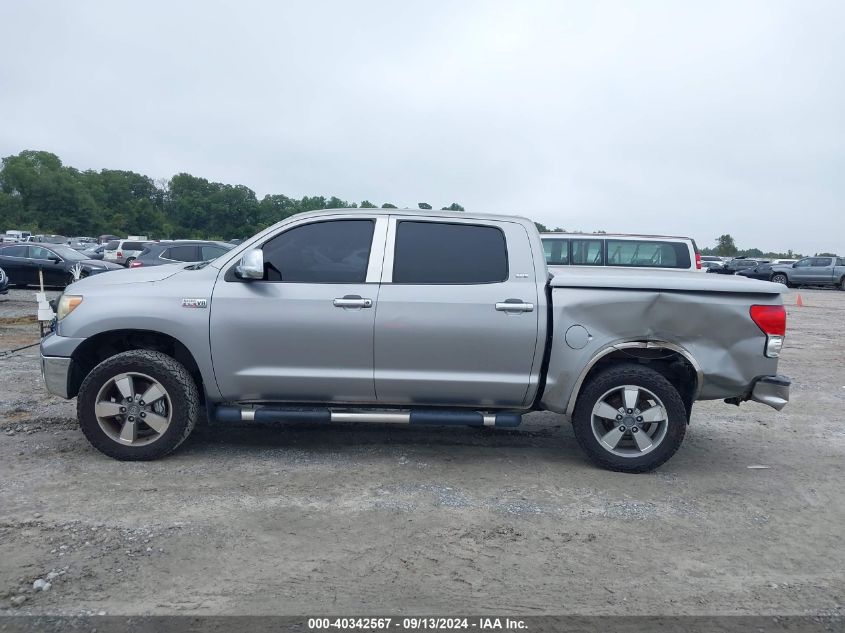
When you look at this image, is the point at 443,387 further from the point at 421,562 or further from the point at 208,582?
the point at 208,582

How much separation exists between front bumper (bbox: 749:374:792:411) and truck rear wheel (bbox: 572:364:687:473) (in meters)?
0.55

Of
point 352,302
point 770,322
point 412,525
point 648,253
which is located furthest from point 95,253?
point 770,322

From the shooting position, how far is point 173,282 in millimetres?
5270

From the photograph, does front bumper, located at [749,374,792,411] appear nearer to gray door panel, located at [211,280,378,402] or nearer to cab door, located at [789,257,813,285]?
gray door panel, located at [211,280,378,402]

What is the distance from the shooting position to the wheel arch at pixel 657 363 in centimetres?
512

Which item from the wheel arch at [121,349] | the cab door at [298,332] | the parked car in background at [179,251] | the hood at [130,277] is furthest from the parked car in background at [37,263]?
the cab door at [298,332]

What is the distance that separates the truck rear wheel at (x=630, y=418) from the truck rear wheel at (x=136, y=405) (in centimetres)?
284

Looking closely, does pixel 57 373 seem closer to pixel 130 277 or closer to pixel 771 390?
pixel 130 277

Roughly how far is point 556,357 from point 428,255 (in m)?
1.19

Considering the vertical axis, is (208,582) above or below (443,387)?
below

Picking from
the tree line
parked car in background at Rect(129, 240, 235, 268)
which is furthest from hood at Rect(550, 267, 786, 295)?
the tree line

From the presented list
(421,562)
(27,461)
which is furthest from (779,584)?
(27,461)

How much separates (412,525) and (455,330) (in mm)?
1462

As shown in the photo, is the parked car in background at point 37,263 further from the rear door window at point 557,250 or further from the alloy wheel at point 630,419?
the alloy wheel at point 630,419
